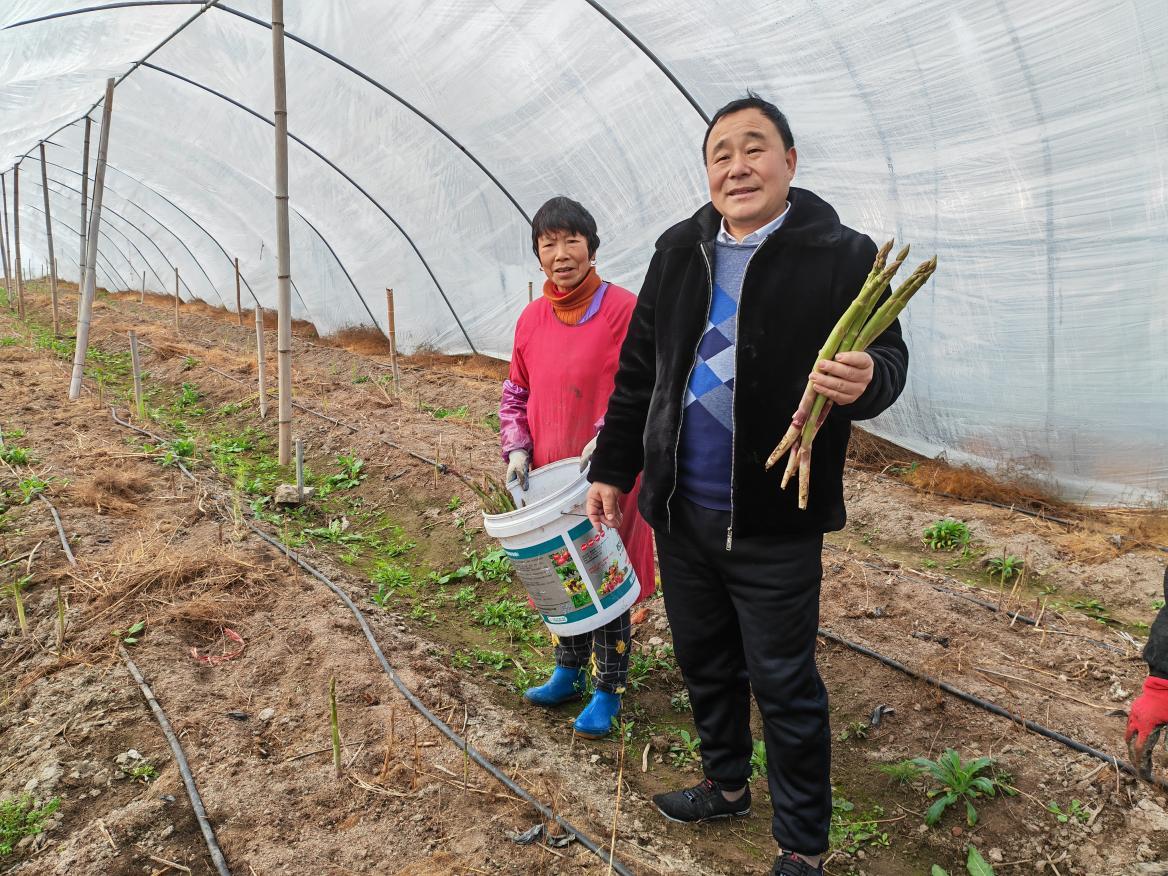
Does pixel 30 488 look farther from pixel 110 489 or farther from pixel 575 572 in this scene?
pixel 575 572

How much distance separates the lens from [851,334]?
1420mm

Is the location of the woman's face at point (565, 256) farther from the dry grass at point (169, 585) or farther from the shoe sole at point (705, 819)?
the dry grass at point (169, 585)

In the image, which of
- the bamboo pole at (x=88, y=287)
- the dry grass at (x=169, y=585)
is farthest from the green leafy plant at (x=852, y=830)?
the bamboo pole at (x=88, y=287)

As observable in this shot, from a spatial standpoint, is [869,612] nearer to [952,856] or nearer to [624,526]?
[952,856]

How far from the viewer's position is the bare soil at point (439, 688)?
1947 mm

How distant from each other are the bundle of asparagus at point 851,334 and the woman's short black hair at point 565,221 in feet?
2.99

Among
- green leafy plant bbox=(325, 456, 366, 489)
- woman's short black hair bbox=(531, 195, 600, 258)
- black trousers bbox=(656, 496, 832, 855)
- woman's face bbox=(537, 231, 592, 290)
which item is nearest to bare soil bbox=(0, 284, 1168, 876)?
green leafy plant bbox=(325, 456, 366, 489)

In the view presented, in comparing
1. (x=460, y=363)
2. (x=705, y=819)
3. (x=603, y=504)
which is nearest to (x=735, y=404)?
(x=603, y=504)

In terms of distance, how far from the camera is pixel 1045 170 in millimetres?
3623

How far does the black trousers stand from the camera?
5.28 ft

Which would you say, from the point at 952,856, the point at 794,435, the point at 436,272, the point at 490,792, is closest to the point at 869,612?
the point at 952,856

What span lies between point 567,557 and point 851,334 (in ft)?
3.16

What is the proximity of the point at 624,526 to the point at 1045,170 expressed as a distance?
283 cm

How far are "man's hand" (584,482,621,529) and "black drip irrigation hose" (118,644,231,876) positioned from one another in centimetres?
116
